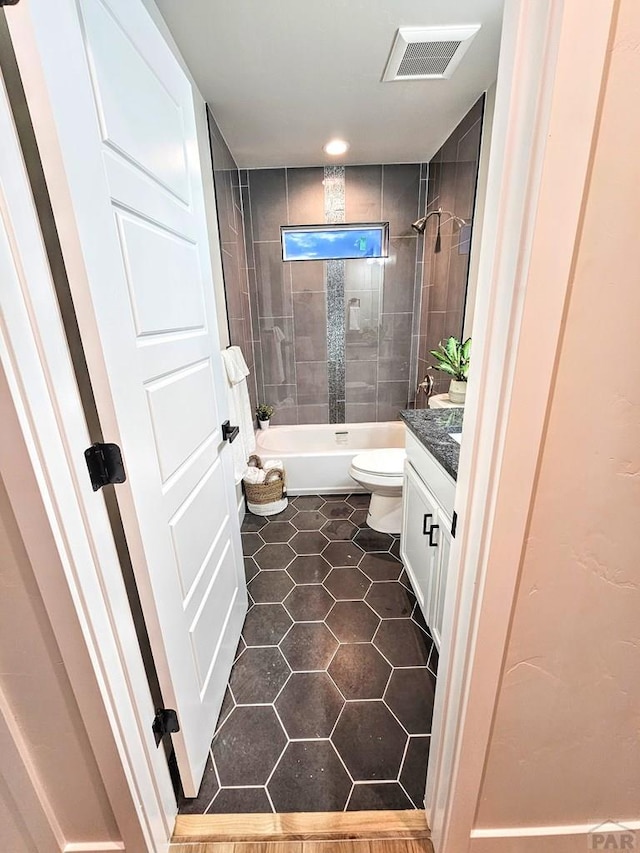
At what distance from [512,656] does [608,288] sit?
738 millimetres

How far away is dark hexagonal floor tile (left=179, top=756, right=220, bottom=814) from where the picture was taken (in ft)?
3.52

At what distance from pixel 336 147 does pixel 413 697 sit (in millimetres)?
3288

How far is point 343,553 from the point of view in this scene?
7.19 feet

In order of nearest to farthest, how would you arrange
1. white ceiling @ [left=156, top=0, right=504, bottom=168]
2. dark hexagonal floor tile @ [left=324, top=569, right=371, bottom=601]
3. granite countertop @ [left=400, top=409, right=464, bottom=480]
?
granite countertop @ [left=400, top=409, right=464, bottom=480], white ceiling @ [left=156, top=0, right=504, bottom=168], dark hexagonal floor tile @ [left=324, top=569, right=371, bottom=601]

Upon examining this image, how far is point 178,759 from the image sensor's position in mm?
1034

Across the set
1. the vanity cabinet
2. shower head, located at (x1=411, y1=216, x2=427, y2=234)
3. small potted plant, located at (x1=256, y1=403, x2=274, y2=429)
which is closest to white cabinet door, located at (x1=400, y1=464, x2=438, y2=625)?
the vanity cabinet

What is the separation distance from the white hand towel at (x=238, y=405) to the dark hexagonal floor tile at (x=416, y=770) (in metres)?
1.49

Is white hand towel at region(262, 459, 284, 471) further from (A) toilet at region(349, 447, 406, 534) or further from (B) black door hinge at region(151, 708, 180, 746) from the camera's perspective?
(B) black door hinge at region(151, 708, 180, 746)

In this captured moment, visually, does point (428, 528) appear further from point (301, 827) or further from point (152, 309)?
point (152, 309)

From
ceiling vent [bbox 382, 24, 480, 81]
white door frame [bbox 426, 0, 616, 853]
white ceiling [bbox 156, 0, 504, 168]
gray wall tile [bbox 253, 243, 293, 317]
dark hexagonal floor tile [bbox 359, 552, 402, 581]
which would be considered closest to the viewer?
white door frame [bbox 426, 0, 616, 853]

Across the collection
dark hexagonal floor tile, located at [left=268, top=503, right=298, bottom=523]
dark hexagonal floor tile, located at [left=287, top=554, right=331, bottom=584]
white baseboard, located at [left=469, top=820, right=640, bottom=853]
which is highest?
white baseboard, located at [left=469, top=820, right=640, bottom=853]

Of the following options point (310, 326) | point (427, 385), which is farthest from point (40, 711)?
point (310, 326)

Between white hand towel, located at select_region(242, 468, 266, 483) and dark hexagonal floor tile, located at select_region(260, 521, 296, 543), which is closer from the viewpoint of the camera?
dark hexagonal floor tile, located at select_region(260, 521, 296, 543)

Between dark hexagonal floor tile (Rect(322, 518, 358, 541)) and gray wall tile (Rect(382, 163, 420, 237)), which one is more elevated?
gray wall tile (Rect(382, 163, 420, 237))
